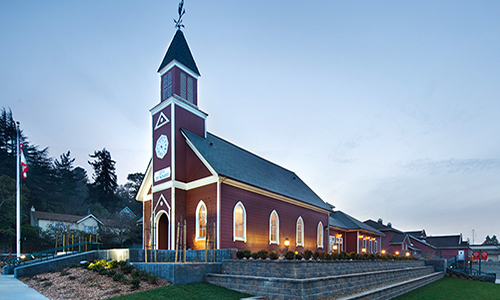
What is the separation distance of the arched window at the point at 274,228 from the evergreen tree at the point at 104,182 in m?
47.3

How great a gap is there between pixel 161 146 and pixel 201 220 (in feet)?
18.5

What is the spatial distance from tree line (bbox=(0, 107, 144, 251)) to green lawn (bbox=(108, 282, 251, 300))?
3257 cm

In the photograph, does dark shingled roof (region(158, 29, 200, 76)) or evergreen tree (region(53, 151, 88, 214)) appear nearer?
dark shingled roof (region(158, 29, 200, 76))

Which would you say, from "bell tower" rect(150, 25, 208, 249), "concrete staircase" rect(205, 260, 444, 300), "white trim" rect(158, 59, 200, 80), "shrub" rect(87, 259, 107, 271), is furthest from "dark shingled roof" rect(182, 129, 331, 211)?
"shrub" rect(87, 259, 107, 271)

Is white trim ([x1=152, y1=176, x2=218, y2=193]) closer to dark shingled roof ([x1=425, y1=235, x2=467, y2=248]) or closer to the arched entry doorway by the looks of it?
the arched entry doorway

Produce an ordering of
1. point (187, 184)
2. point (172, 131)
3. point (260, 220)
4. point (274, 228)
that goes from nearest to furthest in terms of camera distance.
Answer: point (187, 184) → point (172, 131) → point (260, 220) → point (274, 228)

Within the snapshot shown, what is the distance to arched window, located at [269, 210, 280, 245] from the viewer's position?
22.2m

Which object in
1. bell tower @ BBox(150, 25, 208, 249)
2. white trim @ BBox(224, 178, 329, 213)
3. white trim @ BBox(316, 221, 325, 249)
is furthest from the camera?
white trim @ BBox(316, 221, 325, 249)

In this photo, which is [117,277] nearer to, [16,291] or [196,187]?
[16,291]

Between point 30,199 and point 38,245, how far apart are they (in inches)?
419

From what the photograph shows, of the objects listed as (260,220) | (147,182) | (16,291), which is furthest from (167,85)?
(16,291)

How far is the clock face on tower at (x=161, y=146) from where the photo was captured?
20.6 meters

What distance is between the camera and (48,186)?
50562mm

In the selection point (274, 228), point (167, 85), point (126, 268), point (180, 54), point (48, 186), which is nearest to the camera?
point (126, 268)
